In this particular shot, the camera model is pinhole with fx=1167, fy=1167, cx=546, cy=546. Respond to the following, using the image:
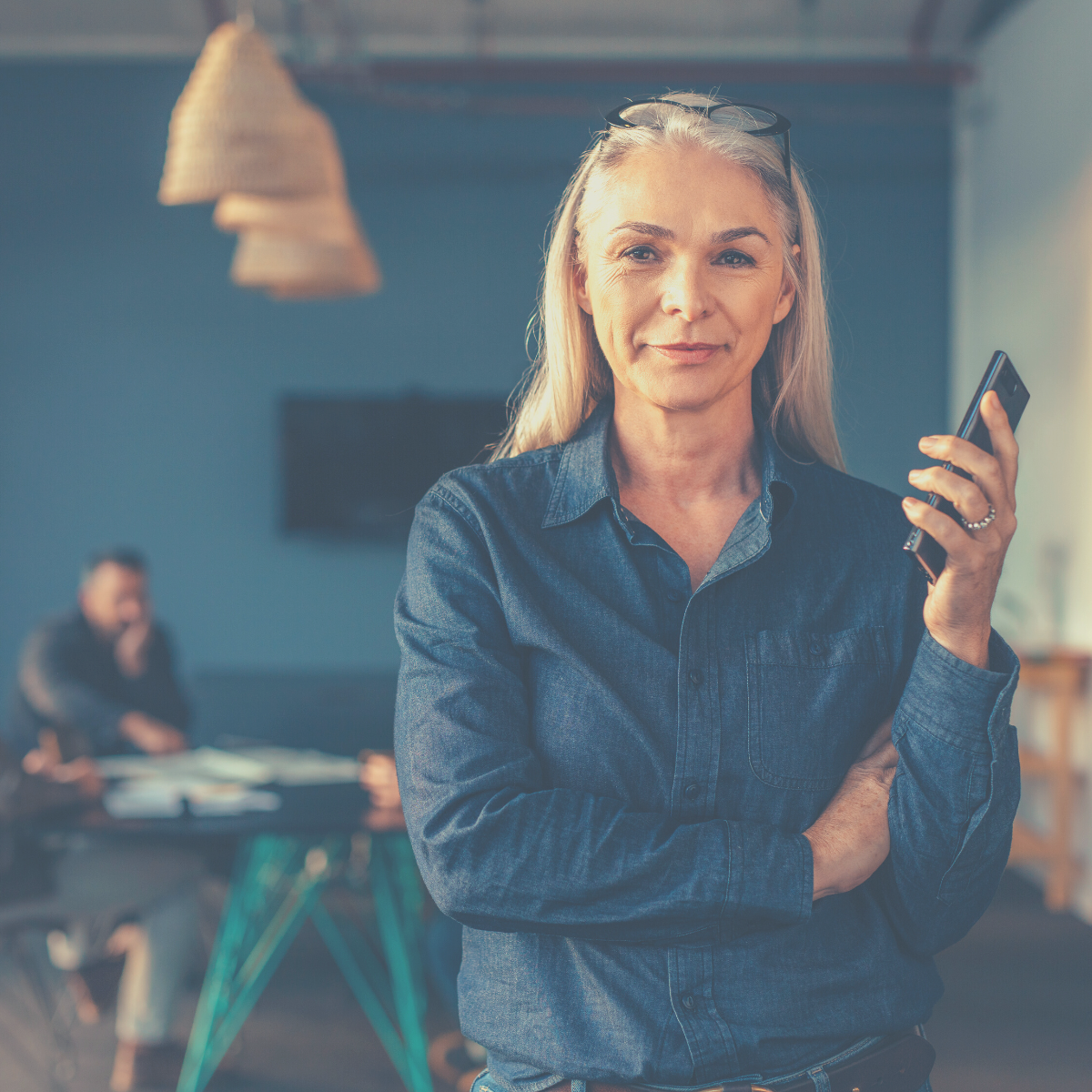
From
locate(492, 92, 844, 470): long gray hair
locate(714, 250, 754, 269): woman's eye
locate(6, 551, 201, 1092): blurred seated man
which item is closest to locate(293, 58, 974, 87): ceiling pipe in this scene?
locate(6, 551, 201, 1092): blurred seated man

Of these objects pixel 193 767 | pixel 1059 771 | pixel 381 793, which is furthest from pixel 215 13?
pixel 1059 771

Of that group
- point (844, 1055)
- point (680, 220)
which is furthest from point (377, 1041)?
point (680, 220)

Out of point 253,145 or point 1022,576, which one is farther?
point 1022,576

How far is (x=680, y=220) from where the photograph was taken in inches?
37.4

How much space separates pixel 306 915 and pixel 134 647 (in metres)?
1.10

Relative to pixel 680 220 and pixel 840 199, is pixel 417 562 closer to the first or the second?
pixel 680 220

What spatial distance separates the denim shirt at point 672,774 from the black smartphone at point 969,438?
0.07m

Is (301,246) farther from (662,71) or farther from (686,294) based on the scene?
(686,294)

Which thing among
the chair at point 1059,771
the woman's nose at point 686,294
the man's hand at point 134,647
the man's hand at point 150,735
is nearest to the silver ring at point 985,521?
the woman's nose at point 686,294

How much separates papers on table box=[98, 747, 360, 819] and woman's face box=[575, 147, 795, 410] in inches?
79.0

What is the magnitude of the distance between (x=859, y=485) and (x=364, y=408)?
5216mm

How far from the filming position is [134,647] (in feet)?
13.2

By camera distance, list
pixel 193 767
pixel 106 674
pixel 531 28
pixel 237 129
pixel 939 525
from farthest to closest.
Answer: pixel 531 28 → pixel 106 674 → pixel 193 767 → pixel 237 129 → pixel 939 525

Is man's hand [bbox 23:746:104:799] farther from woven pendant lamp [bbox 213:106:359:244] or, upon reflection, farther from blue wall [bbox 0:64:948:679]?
blue wall [bbox 0:64:948:679]
